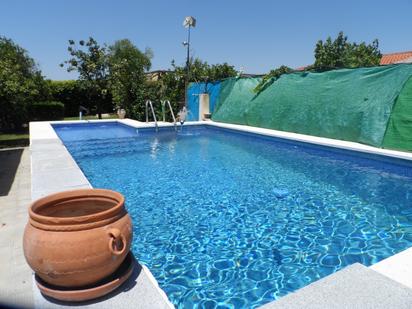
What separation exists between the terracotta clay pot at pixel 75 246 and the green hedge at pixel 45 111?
1562 cm

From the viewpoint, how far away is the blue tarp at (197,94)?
1351 cm

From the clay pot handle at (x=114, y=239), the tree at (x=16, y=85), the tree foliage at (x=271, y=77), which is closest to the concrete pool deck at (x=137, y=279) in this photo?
the clay pot handle at (x=114, y=239)

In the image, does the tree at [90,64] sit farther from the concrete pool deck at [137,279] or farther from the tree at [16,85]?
the concrete pool deck at [137,279]

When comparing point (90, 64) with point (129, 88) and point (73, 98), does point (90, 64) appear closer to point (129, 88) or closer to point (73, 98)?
point (129, 88)

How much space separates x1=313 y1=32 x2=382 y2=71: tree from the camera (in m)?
21.9

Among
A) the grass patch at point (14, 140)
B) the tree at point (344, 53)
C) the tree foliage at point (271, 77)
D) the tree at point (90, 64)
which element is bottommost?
the grass patch at point (14, 140)

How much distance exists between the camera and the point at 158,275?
277 centimetres

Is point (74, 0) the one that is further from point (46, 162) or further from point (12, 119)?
point (46, 162)

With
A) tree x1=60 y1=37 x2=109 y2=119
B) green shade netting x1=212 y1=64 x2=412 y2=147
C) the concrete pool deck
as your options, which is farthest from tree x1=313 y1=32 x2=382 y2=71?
the concrete pool deck

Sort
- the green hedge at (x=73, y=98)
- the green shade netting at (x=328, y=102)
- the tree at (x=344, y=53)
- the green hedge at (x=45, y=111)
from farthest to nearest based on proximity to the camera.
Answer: the tree at (x=344, y=53), the green hedge at (x=73, y=98), the green hedge at (x=45, y=111), the green shade netting at (x=328, y=102)

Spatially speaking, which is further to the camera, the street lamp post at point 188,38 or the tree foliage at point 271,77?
the street lamp post at point 188,38

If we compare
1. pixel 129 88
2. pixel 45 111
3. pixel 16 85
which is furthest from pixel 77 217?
pixel 45 111

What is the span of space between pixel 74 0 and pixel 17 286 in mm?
13227

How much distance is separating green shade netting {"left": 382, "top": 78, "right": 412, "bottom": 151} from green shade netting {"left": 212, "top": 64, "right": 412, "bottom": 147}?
110 millimetres
